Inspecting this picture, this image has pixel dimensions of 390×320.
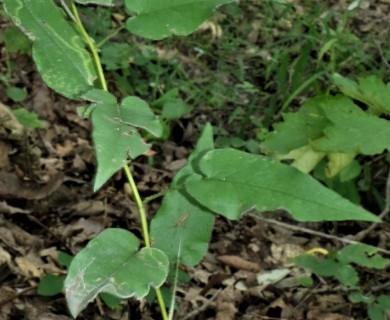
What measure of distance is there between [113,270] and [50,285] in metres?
0.97

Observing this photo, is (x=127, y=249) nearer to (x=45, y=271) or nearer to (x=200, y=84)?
(x=45, y=271)

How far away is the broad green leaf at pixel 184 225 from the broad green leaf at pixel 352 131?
0.57 meters

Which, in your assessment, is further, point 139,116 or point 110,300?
point 110,300

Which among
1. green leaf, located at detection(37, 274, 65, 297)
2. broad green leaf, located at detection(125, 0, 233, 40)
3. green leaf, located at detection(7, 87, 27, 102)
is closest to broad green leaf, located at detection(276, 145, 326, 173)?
green leaf, located at detection(37, 274, 65, 297)

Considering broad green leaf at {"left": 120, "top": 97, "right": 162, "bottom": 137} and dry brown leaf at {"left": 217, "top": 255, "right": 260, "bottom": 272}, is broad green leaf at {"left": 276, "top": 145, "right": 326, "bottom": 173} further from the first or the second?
broad green leaf at {"left": 120, "top": 97, "right": 162, "bottom": 137}

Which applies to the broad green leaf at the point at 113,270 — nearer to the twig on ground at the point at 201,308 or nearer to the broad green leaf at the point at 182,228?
the broad green leaf at the point at 182,228

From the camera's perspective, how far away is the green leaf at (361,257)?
194cm

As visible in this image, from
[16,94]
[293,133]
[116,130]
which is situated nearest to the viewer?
[116,130]

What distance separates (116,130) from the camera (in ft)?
2.76

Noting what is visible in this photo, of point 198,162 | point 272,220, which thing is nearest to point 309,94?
point 272,220

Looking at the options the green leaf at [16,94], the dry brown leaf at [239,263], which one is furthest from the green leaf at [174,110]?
the dry brown leaf at [239,263]

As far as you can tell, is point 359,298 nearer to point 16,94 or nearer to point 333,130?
point 333,130

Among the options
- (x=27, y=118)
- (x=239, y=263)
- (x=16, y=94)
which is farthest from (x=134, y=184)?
(x=16, y=94)

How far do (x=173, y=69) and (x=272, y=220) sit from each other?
1.39 metres
